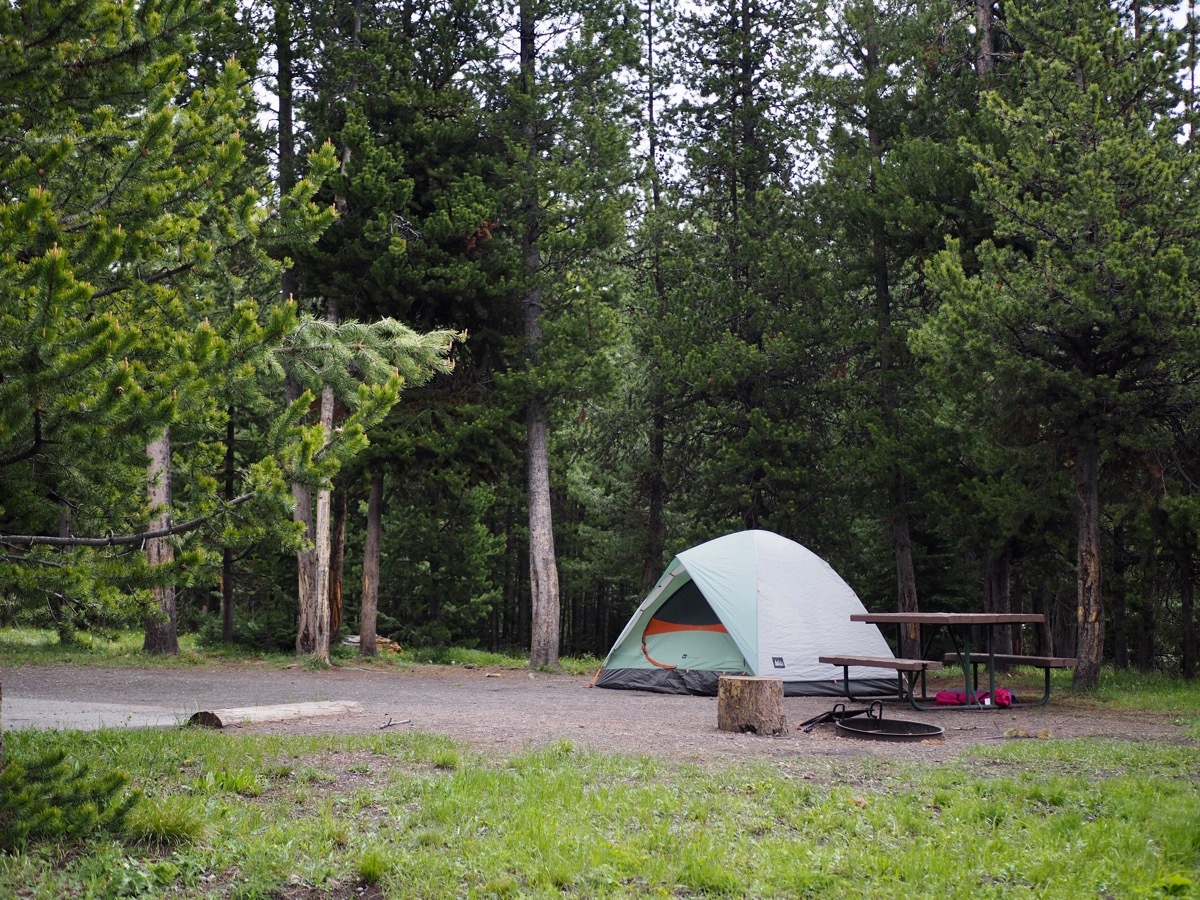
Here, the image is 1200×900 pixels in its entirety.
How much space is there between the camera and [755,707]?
9164mm

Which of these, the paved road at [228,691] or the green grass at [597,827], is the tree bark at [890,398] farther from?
the green grass at [597,827]

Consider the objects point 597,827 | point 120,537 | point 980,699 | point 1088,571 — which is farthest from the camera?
point 1088,571

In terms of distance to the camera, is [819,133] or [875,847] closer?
[875,847]

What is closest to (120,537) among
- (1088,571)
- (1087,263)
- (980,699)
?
(980,699)

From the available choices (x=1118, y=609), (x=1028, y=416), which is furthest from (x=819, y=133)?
(x=1118, y=609)

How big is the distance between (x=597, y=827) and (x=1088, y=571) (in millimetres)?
9903

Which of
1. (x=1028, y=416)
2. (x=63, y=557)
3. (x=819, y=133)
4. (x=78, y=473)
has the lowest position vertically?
(x=63, y=557)

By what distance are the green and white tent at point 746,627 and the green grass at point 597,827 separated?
19.6 ft

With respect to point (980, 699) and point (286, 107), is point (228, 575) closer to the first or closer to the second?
point (286, 107)

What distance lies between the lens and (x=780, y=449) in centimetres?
2002

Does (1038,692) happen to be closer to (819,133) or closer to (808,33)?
(819,133)

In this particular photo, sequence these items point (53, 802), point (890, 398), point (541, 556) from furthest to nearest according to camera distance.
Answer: point (890, 398)
point (541, 556)
point (53, 802)

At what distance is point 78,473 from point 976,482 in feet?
45.9

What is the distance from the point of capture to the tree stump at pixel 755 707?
30.0ft
